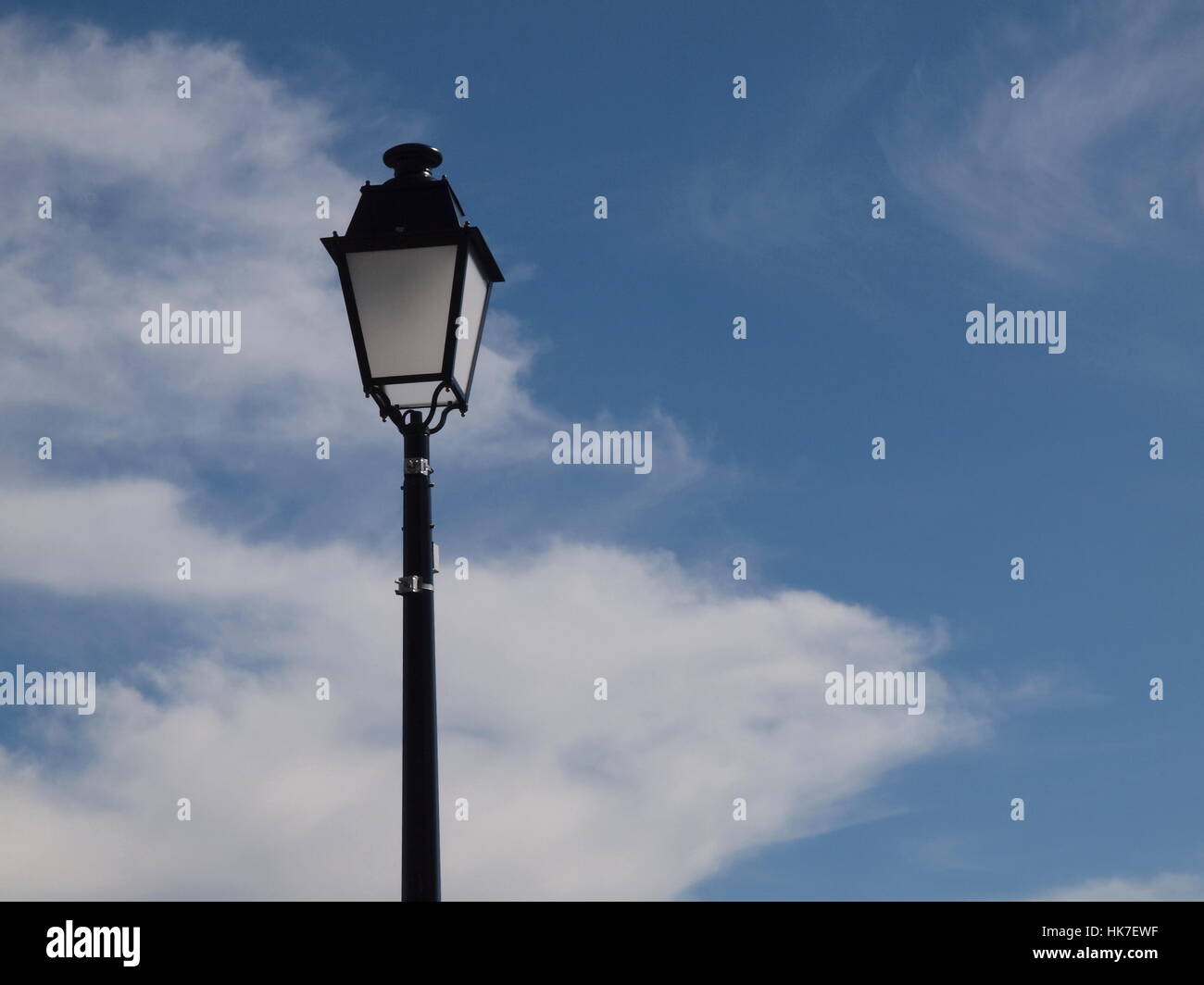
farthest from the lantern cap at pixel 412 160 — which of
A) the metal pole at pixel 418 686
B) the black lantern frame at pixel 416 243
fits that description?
the metal pole at pixel 418 686

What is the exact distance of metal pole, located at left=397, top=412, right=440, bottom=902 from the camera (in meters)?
4.62

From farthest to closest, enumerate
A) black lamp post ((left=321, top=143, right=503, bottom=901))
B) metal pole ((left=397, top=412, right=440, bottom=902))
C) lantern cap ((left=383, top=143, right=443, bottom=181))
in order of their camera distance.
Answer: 1. lantern cap ((left=383, top=143, right=443, bottom=181))
2. black lamp post ((left=321, top=143, right=503, bottom=901))
3. metal pole ((left=397, top=412, right=440, bottom=902))

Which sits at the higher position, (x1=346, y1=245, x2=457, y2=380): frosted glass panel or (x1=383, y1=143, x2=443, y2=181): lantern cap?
(x1=383, y1=143, x2=443, y2=181): lantern cap

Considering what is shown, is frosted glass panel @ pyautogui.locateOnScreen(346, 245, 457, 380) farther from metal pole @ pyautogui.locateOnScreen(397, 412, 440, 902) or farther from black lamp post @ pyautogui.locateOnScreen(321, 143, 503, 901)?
metal pole @ pyautogui.locateOnScreen(397, 412, 440, 902)

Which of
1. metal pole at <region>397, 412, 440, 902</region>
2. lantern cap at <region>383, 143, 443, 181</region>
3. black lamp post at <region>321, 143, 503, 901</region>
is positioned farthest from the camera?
lantern cap at <region>383, 143, 443, 181</region>

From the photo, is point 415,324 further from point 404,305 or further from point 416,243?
point 416,243

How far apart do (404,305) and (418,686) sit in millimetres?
1695

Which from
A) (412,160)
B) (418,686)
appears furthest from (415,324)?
(418,686)

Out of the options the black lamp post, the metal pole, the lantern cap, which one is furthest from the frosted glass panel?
the lantern cap

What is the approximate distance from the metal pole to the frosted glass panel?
0.28 metres

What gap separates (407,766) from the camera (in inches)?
188

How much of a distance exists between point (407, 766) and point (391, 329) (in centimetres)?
192
